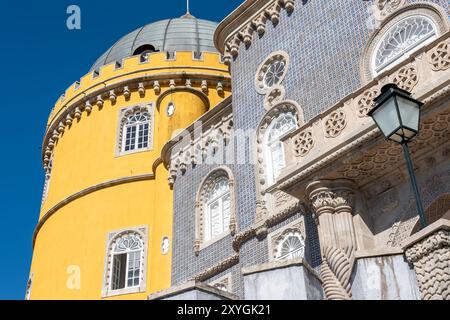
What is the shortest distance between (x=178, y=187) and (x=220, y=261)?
3666 millimetres

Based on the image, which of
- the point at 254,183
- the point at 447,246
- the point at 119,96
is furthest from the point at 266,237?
the point at 119,96

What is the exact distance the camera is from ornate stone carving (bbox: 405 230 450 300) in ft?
19.8

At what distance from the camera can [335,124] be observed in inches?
430

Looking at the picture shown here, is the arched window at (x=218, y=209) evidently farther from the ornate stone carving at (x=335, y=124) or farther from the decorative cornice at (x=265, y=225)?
the ornate stone carving at (x=335, y=124)

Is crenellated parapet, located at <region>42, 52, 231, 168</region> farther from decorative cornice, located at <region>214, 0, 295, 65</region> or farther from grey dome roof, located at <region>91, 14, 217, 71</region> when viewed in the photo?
decorative cornice, located at <region>214, 0, 295, 65</region>

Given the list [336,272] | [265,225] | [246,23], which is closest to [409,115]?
[336,272]

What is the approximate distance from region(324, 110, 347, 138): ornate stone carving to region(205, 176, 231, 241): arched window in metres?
5.42

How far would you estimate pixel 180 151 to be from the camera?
62.0ft

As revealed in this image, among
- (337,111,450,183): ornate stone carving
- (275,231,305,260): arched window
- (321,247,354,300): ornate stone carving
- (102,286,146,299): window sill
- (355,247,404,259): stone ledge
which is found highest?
(102,286,146,299): window sill

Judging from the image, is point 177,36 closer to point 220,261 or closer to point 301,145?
Answer: point 220,261

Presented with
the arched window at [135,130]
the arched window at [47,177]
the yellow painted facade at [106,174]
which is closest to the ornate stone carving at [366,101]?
the yellow painted facade at [106,174]

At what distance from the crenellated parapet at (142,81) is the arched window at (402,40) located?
10070 millimetres

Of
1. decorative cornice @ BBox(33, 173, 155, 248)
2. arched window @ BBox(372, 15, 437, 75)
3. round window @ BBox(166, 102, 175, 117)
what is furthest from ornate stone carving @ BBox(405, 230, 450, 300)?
round window @ BBox(166, 102, 175, 117)

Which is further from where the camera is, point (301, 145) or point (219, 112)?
point (219, 112)
